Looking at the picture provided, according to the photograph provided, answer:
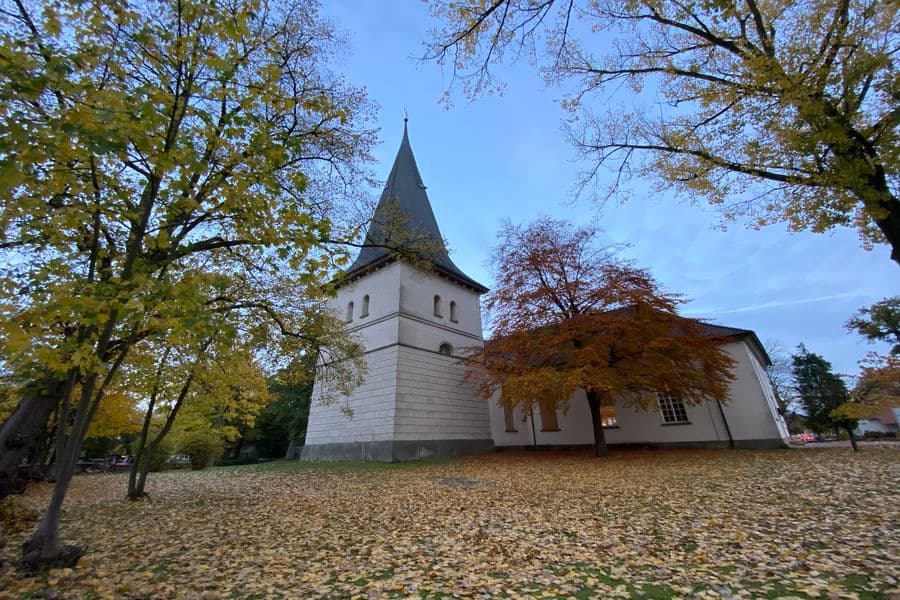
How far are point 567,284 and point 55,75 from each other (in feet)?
50.5

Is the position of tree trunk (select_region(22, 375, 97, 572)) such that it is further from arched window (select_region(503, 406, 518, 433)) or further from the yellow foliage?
arched window (select_region(503, 406, 518, 433))

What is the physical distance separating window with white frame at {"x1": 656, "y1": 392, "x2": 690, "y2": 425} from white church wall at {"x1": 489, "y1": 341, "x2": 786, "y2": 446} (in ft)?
0.68

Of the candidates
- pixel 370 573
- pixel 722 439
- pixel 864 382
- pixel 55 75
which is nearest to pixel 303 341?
pixel 370 573

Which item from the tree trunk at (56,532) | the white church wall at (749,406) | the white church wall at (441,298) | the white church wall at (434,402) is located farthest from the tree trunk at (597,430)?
the tree trunk at (56,532)

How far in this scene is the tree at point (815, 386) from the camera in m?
25.9

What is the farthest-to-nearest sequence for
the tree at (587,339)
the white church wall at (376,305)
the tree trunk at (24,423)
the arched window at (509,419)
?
1. the arched window at (509,419)
2. the white church wall at (376,305)
3. the tree at (587,339)
4. the tree trunk at (24,423)

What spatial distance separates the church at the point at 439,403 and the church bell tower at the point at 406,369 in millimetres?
57

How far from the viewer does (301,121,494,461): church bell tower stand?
17.6m

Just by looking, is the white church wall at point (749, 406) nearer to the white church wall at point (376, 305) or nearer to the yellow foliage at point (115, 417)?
the white church wall at point (376, 305)

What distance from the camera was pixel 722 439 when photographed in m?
16.8

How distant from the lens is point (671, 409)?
59.5 feet

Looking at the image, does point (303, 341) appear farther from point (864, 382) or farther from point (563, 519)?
point (864, 382)

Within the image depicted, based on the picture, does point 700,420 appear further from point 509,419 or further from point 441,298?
point 441,298

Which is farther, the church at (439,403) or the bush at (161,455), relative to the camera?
the bush at (161,455)
